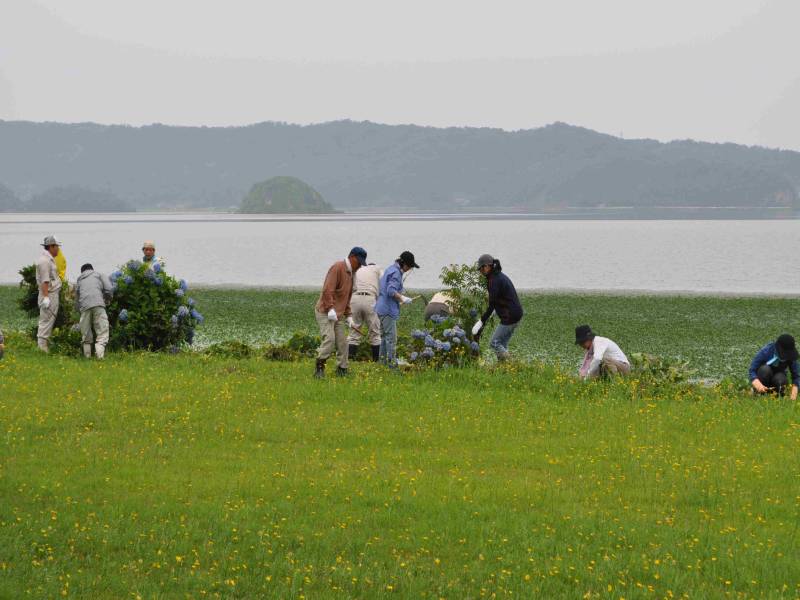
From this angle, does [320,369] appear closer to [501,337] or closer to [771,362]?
[501,337]

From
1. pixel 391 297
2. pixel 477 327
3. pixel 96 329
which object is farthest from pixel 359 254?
pixel 96 329

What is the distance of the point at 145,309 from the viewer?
21703 mm

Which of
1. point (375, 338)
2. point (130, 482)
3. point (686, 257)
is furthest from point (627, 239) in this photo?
point (130, 482)

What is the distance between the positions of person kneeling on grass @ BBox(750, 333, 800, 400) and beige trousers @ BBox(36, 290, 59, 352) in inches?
576

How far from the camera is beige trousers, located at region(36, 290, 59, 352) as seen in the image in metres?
21.6

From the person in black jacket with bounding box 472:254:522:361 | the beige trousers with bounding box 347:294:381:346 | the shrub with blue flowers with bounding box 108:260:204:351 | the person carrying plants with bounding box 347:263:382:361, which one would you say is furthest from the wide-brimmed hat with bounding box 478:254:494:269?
the shrub with blue flowers with bounding box 108:260:204:351

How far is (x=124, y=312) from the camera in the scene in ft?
70.3

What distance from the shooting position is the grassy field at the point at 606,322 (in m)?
29.5

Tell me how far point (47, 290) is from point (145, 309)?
2.11 metres

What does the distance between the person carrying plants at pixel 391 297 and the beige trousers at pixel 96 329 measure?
5.85 metres

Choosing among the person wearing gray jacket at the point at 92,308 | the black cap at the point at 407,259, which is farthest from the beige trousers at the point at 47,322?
the black cap at the point at 407,259

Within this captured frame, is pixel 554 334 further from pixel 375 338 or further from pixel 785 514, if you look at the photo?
pixel 785 514

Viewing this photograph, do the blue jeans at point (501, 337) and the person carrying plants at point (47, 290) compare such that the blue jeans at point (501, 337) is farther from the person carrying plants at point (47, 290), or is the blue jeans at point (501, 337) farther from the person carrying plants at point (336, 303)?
the person carrying plants at point (47, 290)

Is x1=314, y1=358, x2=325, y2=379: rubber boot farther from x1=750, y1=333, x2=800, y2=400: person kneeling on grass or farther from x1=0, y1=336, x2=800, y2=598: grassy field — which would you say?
x1=750, y1=333, x2=800, y2=400: person kneeling on grass
